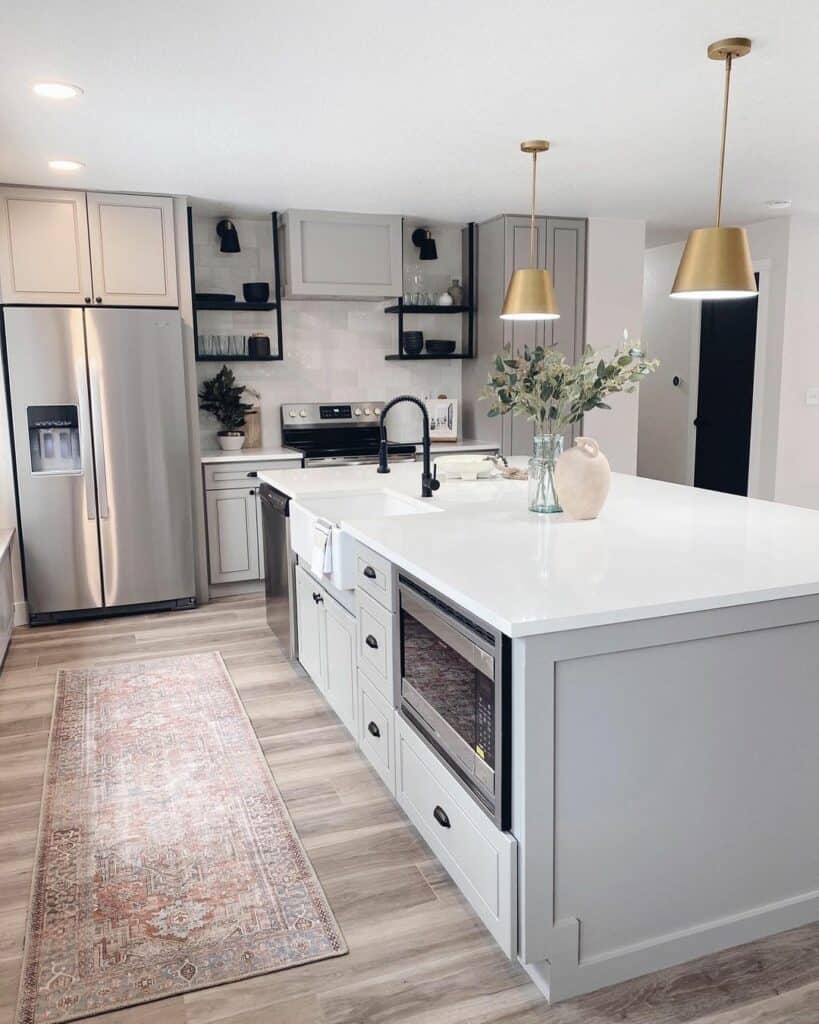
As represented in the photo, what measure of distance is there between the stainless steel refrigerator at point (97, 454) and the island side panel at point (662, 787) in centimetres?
358

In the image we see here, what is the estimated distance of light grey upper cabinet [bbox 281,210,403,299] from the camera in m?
5.25

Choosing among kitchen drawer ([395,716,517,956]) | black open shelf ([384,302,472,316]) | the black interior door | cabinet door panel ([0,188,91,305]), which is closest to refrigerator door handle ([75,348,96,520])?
cabinet door panel ([0,188,91,305])

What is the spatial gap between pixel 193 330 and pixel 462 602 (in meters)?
3.69

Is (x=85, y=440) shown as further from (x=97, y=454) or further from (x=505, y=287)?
(x=505, y=287)

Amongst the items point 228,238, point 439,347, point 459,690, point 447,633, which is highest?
point 228,238

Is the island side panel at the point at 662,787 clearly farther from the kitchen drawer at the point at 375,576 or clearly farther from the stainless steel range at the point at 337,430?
the stainless steel range at the point at 337,430

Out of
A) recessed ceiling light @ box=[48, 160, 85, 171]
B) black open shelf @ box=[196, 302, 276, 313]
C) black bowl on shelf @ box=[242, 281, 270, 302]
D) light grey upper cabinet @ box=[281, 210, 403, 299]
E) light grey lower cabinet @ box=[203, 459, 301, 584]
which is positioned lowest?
light grey lower cabinet @ box=[203, 459, 301, 584]

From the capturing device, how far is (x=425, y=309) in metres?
5.75

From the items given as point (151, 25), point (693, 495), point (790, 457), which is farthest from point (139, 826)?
point (790, 457)

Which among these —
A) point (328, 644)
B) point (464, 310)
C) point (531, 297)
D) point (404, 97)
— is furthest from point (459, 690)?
point (464, 310)

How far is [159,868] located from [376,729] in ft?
2.43

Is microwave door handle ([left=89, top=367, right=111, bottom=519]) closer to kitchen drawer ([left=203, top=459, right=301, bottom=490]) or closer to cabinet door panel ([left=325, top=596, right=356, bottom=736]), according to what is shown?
kitchen drawer ([left=203, top=459, right=301, bottom=490])

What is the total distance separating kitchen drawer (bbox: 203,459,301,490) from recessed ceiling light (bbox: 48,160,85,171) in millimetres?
1749

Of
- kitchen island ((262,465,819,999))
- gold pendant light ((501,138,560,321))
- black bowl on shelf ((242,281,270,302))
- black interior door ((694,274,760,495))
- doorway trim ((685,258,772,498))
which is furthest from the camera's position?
black interior door ((694,274,760,495))
